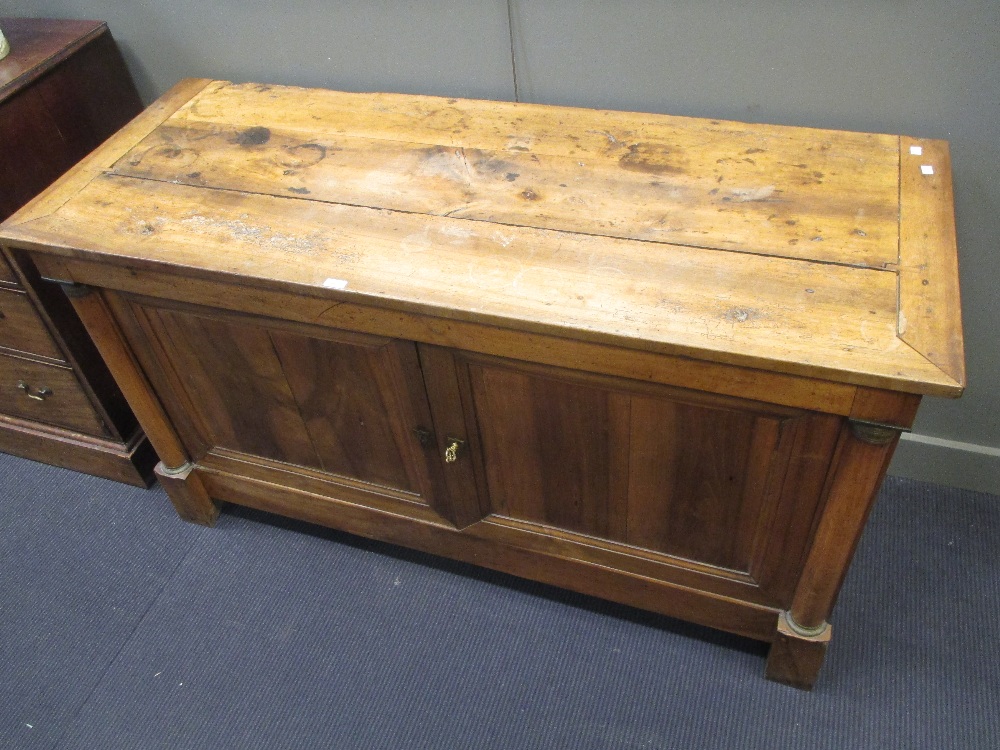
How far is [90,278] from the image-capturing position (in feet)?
4.14

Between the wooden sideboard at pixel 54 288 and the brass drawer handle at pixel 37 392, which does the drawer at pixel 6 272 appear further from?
the brass drawer handle at pixel 37 392

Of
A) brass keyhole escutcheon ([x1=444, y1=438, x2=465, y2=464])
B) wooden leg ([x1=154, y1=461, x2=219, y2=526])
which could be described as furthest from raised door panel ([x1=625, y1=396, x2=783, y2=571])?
wooden leg ([x1=154, y1=461, x2=219, y2=526])

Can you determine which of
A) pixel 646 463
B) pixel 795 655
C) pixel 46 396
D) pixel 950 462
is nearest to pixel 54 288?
pixel 46 396

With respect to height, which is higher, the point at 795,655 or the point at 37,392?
the point at 37,392

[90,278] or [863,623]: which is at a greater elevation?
[90,278]

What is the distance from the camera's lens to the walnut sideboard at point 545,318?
1006 mm

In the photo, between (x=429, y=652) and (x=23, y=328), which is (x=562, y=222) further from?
(x=23, y=328)

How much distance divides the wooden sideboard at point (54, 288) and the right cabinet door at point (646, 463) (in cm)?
79

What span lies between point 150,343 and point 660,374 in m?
0.84

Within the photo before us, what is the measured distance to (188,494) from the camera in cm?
163

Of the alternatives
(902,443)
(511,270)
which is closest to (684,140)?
(511,270)

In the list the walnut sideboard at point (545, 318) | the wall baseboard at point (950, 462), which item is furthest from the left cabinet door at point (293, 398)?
the wall baseboard at point (950, 462)

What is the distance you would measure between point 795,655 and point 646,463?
42cm

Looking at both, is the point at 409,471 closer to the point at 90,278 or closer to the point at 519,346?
the point at 519,346
